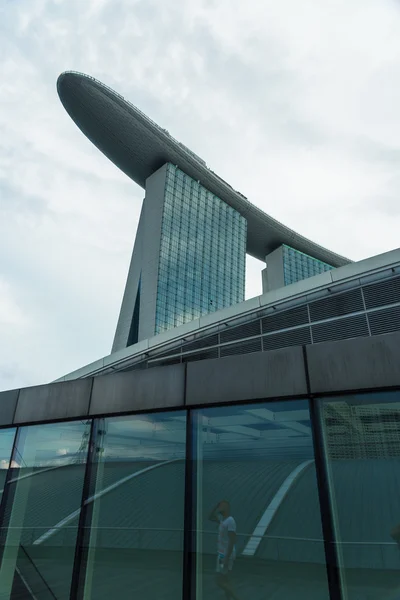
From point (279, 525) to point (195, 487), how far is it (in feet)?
4.09

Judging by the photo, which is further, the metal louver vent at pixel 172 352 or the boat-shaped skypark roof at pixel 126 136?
the boat-shaped skypark roof at pixel 126 136

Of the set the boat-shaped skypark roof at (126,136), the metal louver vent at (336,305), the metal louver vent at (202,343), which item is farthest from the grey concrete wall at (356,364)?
the boat-shaped skypark roof at (126,136)

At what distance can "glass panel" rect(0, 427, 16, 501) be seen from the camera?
284 inches

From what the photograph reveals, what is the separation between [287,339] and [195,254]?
209ft

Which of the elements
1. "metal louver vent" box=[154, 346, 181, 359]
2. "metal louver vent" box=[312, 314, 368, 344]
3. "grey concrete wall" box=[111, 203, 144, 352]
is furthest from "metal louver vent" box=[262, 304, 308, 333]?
"grey concrete wall" box=[111, 203, 144, 352]

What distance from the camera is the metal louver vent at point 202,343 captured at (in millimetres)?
22547

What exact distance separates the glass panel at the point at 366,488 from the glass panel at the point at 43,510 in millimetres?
3919

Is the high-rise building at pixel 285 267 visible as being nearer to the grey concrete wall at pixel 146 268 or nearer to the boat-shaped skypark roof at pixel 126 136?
the boat-shaped skypark roof at pixel 126 136

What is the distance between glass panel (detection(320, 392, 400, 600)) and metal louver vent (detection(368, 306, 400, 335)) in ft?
48.5

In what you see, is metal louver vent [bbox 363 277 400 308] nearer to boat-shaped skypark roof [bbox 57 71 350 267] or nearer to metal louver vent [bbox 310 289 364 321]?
metal louver vent [bbox 310 289 364 321]

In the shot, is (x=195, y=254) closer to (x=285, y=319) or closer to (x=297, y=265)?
(x=297, y=265)

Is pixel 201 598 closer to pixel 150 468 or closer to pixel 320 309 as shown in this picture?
pixel 150 468

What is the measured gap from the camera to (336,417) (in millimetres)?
4773

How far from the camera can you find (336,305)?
19.6 m
